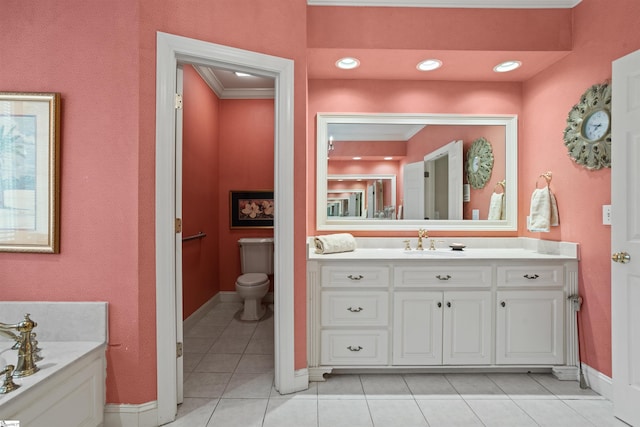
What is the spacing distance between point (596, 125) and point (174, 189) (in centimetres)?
277

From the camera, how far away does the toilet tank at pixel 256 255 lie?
379cm

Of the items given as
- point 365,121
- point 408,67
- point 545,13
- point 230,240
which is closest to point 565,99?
point 545,13

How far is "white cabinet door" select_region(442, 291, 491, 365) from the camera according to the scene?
87.2 inches

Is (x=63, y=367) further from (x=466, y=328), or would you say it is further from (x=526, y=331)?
(x=526, y=331)

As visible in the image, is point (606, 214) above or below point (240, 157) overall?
below

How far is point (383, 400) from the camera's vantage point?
200 cm

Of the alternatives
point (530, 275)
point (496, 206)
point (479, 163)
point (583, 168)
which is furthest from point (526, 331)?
point (479, 163)

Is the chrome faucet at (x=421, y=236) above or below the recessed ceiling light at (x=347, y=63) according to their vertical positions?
below

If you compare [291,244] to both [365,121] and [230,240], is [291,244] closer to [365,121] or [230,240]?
[365,121]

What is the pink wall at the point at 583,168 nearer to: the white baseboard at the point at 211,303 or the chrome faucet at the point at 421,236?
the chrome faucet at the point at 421,236

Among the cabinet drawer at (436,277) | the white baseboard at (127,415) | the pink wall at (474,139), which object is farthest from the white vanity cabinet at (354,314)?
the pink wall at (474,139)

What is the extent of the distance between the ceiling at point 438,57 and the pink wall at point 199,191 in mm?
1327

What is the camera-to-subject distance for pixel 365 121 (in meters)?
2.79

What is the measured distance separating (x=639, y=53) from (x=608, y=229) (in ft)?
3.38
